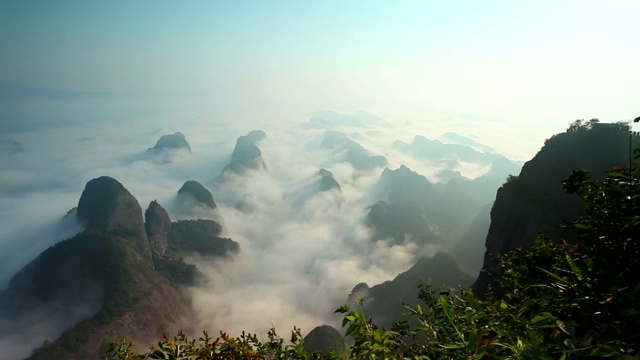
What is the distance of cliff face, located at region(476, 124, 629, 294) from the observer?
39656 mm

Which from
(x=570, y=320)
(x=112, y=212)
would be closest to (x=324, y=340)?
(x=570, y=320)

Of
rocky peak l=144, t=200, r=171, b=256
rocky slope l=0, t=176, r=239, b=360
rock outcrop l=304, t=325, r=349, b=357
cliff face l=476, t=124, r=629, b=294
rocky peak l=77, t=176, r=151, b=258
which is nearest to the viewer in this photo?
cliff face l=476, t=124, r=629, b=294

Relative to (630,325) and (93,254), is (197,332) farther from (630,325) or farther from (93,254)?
(630,325)

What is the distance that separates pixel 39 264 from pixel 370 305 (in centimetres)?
9909

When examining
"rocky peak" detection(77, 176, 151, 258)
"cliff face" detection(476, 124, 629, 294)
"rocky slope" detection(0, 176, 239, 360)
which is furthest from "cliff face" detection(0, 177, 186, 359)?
"cliff face" detection(476, 124, 629, 294)

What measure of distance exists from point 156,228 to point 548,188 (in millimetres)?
126379

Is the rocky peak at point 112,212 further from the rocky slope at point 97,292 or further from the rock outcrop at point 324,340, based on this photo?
the rock outcrop at point 324,340

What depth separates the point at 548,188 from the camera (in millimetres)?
42781

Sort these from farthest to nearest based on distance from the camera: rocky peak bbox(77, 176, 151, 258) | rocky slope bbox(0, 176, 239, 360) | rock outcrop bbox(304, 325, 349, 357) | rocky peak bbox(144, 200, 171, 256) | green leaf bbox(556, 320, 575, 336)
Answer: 1. rocky peak bbox(144, 200, 171, 256)
2. rocky peak bbox(77, 176, 151, 258)
3. rocky slope bbox(0, 176, 239, 360)
4. rock outcrop bbox(304, 325, 349, 357)
5. green leaf bbox(556, 320, 575, 336)

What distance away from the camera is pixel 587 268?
11.5 feet

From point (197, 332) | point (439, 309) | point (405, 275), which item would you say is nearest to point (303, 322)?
point (197, 332)

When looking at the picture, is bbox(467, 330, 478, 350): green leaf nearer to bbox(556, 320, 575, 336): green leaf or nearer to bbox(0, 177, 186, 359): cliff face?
bbox(556, 320, 575, 336): green leaf

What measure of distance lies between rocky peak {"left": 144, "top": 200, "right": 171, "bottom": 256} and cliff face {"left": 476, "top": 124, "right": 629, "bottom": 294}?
376 ft

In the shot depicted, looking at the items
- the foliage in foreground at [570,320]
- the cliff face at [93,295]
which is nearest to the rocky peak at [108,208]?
the cliff face at [93,295]
